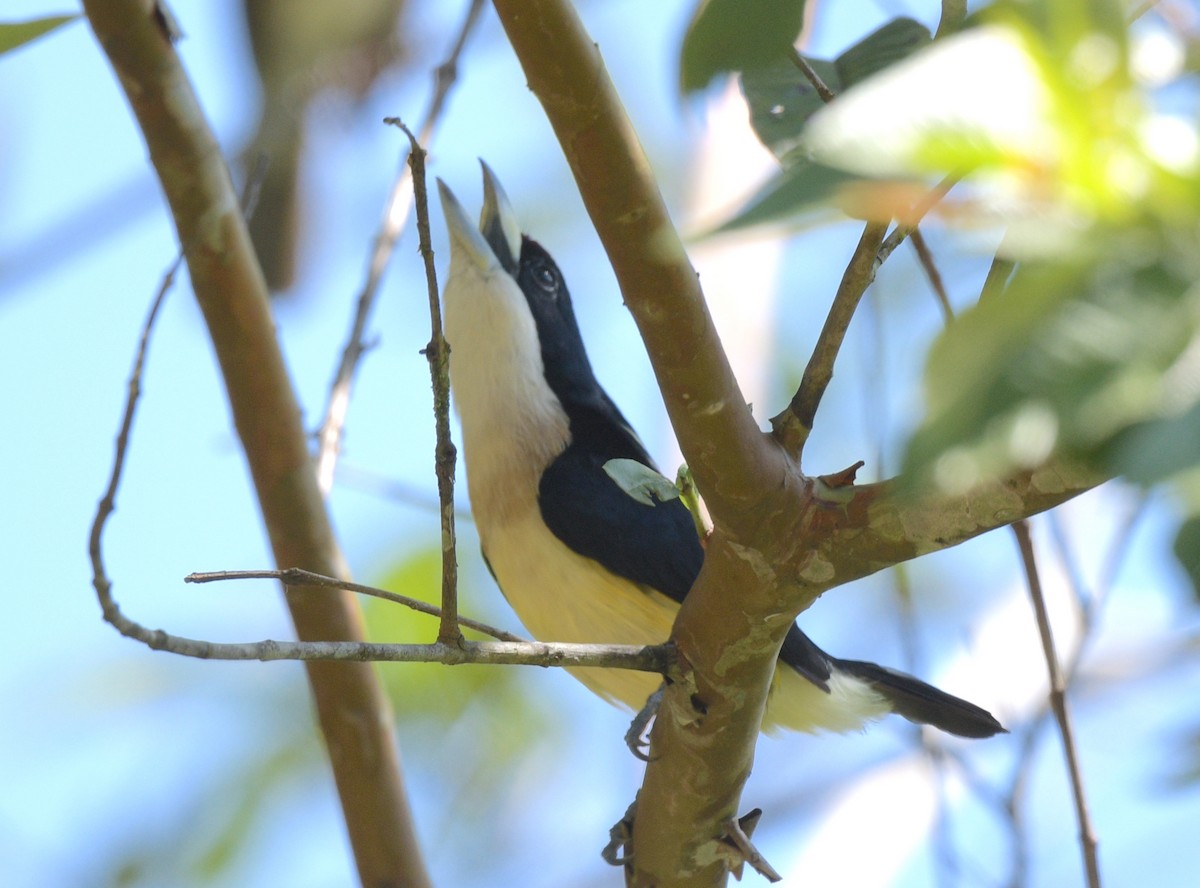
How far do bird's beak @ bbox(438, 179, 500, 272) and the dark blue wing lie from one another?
823 millimetres

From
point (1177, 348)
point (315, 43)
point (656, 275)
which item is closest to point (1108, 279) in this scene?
point (1177, 348)

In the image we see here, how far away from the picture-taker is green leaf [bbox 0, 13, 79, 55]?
7.15 feet

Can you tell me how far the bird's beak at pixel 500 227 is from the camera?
3.88 meters

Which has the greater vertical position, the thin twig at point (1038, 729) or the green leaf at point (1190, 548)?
the thin twig at point (1038, 729)

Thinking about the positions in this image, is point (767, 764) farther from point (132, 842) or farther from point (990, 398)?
point (990, 398)

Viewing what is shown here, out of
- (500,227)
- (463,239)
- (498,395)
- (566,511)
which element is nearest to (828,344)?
(566,511)

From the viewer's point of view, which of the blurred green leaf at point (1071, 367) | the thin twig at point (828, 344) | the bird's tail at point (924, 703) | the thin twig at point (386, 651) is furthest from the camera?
the bird's tail at point (924, 703)

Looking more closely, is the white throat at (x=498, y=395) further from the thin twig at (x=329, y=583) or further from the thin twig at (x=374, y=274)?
the thin twig at (x=329, y=583)

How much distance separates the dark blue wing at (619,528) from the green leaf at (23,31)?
147 centimetres

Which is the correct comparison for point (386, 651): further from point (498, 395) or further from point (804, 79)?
point (498, 395)

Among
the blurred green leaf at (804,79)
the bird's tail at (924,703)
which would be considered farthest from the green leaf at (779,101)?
the bird's tail at (924,703)

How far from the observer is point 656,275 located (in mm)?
1621

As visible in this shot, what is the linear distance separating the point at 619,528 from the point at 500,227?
1331 mm

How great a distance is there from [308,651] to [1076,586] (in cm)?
211
